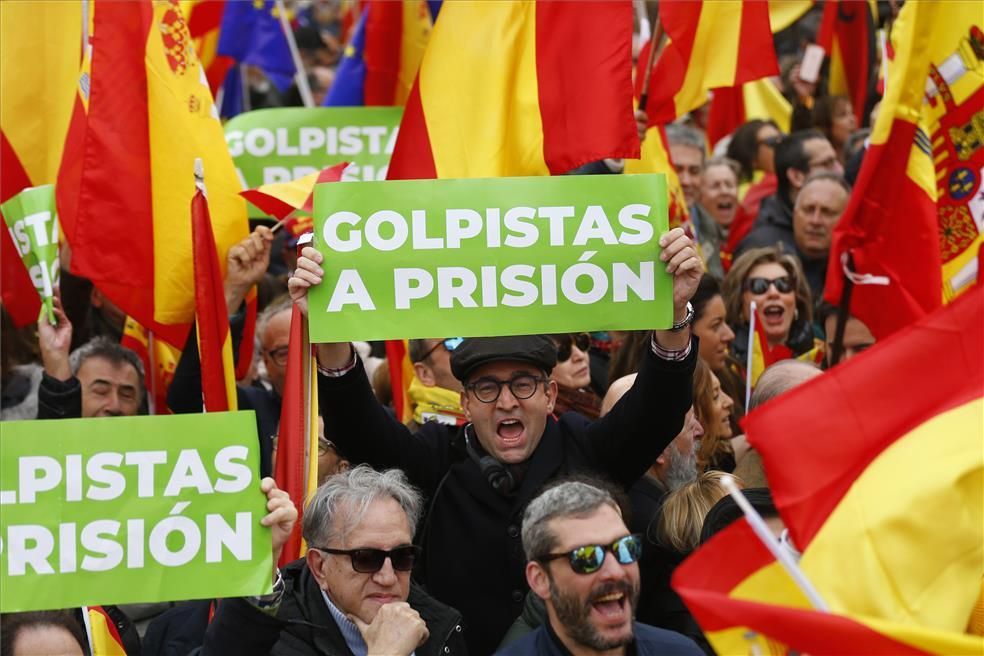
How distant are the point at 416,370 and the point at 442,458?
1129 mm

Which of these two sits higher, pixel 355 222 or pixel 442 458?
pixel 355 222

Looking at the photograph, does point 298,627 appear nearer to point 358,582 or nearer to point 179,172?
point 358,582

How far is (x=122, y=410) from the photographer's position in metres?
6.81

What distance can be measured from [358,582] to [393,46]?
5041 millimetres

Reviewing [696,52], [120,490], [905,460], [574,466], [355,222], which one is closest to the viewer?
[905,460]

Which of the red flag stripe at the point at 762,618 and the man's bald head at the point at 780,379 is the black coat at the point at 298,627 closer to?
the red flag stripe at the point at 762,618

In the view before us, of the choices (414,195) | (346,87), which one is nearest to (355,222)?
(414,195)

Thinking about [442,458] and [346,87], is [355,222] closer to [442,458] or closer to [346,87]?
[442,458]

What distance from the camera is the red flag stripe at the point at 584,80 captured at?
650 cm

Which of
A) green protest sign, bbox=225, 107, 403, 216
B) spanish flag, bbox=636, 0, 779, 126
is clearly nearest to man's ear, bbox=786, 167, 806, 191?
spanish flag, bbox=636, 0, 779, 126

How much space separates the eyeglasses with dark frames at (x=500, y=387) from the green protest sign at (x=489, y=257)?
1.44ft

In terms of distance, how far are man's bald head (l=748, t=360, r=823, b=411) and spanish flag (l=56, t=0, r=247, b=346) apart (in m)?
2.11

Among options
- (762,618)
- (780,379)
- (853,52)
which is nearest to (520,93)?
(780,379)

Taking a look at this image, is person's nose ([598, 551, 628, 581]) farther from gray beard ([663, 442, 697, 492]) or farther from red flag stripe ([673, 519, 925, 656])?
gray beard ([663, 442, 697, 492])
